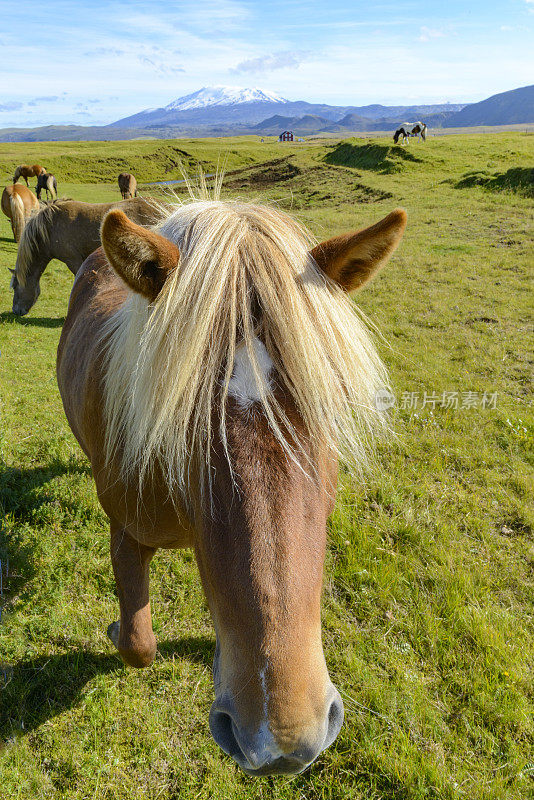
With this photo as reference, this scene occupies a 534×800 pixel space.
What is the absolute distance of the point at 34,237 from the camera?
848 cm

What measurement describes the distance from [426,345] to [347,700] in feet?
18.7

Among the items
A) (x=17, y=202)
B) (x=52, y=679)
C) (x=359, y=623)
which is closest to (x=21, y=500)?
(x=52, y=679)

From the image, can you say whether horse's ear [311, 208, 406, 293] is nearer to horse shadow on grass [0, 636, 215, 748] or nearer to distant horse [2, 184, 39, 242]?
horse shadow on grass [0, 636, 215, 748]

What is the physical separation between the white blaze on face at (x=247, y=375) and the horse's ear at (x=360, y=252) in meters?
0.39

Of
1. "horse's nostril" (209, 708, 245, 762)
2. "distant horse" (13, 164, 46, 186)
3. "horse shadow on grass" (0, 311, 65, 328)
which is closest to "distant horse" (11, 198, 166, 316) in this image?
"horse shadow on grass" (0, 311, 65, 328)

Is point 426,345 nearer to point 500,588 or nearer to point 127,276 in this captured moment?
point 500,588

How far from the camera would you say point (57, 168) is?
41.6m

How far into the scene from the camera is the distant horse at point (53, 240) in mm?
8109

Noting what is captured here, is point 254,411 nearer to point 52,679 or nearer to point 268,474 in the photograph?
point 268,474

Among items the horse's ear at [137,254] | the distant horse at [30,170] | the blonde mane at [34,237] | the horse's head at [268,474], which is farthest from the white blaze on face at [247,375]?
the distant horse at [30,170]

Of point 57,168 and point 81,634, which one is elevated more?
point 57,168

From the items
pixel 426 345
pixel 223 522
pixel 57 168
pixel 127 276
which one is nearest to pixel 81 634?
pixel 223 522

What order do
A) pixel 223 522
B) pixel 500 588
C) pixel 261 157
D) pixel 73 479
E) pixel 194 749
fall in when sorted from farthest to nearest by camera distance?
pixel 261 157, pixel 73 479, pixel 500 588, pixel 194 749, pixel 223 522

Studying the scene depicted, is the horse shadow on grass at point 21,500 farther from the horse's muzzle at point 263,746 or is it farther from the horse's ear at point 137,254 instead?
the horse's ear at point 137,254
